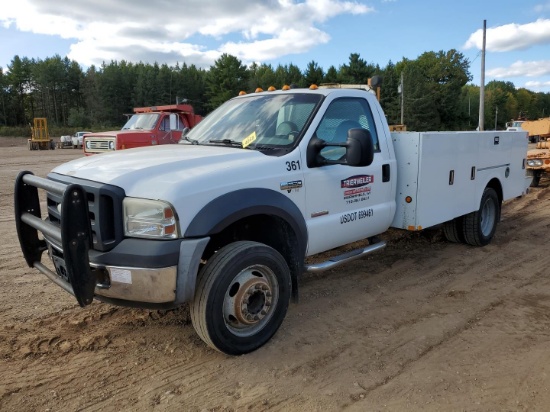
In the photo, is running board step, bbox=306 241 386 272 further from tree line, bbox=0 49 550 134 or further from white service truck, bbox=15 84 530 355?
tree line, bbox=0 49 550 134

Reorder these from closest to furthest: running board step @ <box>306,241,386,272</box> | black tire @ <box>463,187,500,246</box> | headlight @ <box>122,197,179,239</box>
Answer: headlight @ <box>122,197,179,239</box>, running board step @ <box>306,241,386,272</box>, black tire @ <box>463,187,500,246</box>

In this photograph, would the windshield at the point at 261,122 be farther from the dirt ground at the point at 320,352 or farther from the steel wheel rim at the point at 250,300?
the dirt ground at the point at 320,352

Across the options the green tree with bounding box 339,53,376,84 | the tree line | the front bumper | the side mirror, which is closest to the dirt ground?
the front bumper

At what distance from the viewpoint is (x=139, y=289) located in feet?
9.84

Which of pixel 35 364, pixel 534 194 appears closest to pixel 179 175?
pixel 35 364

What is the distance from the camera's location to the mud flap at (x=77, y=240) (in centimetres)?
286

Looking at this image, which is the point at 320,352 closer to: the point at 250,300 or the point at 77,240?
the point at 250,300

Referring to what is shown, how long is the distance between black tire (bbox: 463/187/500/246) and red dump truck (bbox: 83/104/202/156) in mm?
8191

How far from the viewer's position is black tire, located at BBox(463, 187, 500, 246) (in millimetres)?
6328

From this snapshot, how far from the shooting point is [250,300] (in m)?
3.53

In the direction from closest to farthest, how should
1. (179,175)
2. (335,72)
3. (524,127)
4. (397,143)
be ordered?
1. (179,175)
2. (397,143)
3. (524,127)
4. (335,72)

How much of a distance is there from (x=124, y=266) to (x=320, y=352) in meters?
1.66

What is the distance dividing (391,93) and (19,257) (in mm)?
67758

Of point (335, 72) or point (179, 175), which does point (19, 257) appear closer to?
point (179, 175)
